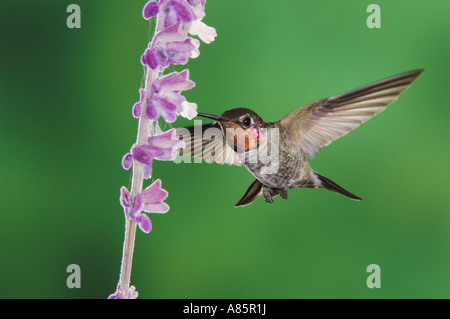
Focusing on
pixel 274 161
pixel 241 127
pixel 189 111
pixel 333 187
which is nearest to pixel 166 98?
pixel 189 111

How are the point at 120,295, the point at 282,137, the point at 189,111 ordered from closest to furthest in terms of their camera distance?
the point at 120,295, the point at 189,111, the point at 282,137

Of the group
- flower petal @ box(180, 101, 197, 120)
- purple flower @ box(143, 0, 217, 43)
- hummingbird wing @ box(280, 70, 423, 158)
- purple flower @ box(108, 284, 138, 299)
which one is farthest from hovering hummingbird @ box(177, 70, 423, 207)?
purple flower @ box(108, 284, 138, 299)

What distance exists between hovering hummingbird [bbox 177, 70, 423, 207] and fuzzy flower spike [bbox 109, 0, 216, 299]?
438 millimetres

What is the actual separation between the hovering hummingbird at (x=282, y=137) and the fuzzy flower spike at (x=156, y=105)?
44 centimetres

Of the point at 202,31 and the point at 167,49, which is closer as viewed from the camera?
the point at 167,49

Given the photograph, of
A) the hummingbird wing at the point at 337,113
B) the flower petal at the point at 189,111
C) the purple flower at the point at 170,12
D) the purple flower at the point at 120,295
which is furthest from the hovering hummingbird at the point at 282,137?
the purple flower at the point at 120,295

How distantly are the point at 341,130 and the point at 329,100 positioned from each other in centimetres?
11

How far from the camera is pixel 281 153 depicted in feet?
4.24

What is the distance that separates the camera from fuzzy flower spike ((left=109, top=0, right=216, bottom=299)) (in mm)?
645

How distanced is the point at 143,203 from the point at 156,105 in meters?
0.13

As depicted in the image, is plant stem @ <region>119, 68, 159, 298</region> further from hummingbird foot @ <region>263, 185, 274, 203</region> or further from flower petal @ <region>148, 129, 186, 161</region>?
hummingbird foot @ <region>263, 185, 274, 203</region>

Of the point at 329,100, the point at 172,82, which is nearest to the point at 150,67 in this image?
the point at 172,82

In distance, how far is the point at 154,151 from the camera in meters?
0.65

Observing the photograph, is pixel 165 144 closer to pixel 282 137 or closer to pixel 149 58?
pixel 149 58
